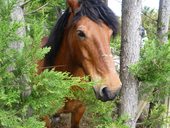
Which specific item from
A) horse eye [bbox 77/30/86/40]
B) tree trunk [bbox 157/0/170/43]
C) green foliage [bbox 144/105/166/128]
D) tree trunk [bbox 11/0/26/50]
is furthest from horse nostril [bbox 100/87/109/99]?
tree trunk [bbox 157/0/170/43]

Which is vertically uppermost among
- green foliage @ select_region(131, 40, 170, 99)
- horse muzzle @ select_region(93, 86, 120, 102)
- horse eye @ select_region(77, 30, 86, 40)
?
horse eye @ select_region(77, 30, 86, 40)

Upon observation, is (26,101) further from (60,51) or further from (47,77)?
(60,51)

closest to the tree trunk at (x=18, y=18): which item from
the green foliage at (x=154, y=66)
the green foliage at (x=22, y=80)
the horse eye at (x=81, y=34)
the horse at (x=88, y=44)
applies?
the green foliage at (x=22, y=80)

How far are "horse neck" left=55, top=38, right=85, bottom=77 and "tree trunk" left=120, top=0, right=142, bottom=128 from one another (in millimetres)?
404

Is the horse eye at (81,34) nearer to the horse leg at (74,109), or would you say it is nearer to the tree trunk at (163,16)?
the horse leg at (74,109)

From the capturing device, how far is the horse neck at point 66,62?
2.71 metres

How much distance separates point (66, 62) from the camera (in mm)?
2779

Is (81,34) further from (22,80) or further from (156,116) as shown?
(156,116)

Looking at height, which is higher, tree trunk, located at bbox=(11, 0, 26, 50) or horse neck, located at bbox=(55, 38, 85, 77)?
tree trunk, located at bbox=(11, 0, 26, 50)

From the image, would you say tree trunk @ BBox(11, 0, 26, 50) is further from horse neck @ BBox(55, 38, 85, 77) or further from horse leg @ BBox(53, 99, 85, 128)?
horse leg @ BBox(53, 99, 85, 128)

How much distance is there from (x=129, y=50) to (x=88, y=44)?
1.81 feet

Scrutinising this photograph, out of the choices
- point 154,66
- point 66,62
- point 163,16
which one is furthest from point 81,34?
point 163,16

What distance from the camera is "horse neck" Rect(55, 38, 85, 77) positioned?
2707 millimetres

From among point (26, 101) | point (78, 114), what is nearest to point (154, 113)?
point (78, 114)
